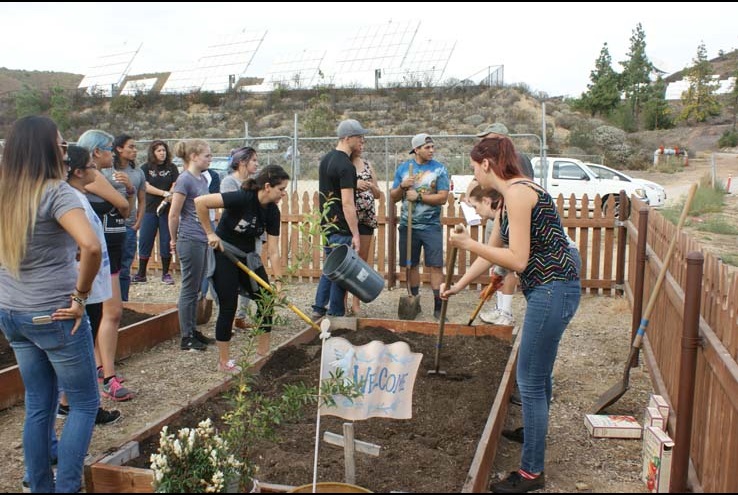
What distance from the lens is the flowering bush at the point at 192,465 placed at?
9.02 ft

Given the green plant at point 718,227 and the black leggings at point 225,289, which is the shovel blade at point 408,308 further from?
the green plant at point 718,227

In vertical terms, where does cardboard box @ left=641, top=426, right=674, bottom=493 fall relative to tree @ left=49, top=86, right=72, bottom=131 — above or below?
below

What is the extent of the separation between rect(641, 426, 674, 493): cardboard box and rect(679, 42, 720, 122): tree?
5117 cm

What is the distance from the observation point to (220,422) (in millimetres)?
3887

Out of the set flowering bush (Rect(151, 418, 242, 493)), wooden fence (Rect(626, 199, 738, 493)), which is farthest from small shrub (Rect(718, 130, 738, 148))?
flowering bush (Rect(151, 418, 242, 493))

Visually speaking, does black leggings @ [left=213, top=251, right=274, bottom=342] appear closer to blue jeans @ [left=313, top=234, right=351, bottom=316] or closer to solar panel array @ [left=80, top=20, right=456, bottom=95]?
blue jeans @ [left=313, top=234, right=351, bottom=316]

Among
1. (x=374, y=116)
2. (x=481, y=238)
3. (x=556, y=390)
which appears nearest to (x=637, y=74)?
(x=374, y=116)

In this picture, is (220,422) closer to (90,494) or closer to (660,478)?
(90,494)

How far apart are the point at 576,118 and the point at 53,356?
38.8 m

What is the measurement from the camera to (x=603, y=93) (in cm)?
4659

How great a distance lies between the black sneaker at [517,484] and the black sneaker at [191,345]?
11.1ft

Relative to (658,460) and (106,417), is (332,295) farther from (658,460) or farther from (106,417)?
(658,460)

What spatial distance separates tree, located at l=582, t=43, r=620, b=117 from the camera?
46.7m

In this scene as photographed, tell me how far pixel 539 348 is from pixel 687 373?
714 millimetres
